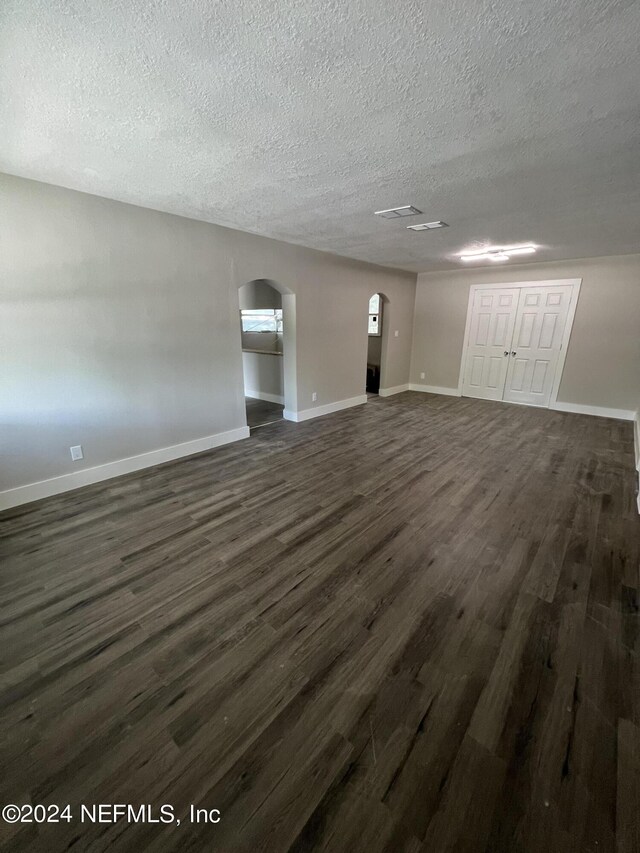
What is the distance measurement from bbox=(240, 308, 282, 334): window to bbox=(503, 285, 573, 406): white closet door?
170 inches

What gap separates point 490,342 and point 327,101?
19.2 ft

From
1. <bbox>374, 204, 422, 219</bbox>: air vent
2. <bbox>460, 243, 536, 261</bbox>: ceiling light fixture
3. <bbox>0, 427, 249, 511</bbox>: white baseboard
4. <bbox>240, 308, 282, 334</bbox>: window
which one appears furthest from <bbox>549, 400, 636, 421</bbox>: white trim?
<bbox>0, 427, 249, 511</bbox>: white baseboard

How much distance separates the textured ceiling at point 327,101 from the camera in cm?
116

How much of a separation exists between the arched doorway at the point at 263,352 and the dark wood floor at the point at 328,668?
9.70ft

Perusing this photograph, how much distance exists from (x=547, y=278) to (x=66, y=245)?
21.8 ft

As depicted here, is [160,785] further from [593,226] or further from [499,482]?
[593,226]

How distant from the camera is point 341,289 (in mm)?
5312

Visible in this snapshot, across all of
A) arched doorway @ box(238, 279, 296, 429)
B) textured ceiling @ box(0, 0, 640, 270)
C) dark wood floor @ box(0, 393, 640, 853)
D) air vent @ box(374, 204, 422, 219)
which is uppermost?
textured ceiling @ box(0, 0, 640, 270)

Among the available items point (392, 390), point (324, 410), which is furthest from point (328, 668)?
point (392, 390)

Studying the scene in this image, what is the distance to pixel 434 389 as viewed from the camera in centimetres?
732

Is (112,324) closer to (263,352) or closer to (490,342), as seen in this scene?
(263,352)

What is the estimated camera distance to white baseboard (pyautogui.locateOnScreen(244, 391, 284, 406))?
6.32m

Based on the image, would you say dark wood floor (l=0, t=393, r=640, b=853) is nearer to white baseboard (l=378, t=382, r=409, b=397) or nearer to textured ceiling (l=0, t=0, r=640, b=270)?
textured ceiling (l=0, t=0, r=640, b=270)

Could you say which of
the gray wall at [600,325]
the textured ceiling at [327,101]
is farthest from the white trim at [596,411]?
the textured ceiling at [327,101]
